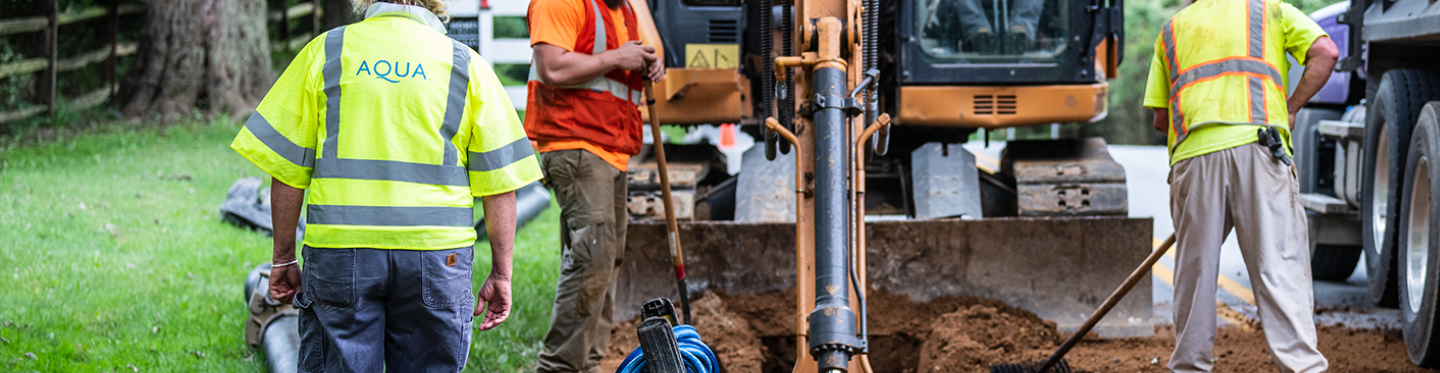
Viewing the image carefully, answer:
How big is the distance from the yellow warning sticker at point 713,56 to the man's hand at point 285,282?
10.4ft

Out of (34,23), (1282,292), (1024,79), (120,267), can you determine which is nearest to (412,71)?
(1282,292)

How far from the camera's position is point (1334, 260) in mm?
7609

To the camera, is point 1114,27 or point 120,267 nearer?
point 1114,27

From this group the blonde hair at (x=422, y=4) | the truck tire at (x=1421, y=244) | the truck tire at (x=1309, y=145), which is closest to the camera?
the blonde hair at (x=422, y=4)

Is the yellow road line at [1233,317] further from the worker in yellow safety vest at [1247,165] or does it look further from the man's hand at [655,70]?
the man's hand at [655,70]

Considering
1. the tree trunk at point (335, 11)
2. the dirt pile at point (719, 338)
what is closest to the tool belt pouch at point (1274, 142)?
the dirt pile at point (719, 338)

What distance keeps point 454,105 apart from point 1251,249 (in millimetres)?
2913

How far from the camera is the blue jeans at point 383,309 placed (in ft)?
8.91

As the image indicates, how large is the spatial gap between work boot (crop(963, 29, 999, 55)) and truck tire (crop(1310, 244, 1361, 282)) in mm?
3278

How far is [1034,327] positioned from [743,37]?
2.06 m

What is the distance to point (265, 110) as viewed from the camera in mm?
2746

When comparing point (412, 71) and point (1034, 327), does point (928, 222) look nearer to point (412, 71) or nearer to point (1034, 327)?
point (1034, 327)

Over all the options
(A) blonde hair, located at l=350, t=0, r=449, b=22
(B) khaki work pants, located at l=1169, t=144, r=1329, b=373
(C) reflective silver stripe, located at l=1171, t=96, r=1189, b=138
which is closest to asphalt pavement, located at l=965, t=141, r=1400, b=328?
(B) khaki work pants, located at l=1169, t=144, r=1329, b=373

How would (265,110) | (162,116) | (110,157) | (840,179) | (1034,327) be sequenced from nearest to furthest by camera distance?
(265,110) < (840,179) < (1034,327) < (110,157) < (162,116)
